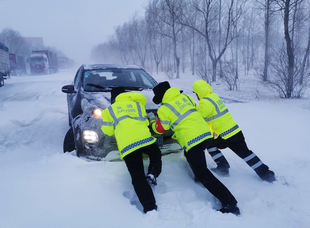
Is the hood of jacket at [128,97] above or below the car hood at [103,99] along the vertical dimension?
above

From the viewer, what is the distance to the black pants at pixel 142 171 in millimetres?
2296

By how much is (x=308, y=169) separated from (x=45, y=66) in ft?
115

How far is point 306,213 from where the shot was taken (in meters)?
2.27

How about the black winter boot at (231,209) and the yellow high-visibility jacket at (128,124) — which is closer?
the black winter boot at (231,209)

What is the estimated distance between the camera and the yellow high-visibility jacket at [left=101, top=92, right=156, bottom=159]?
8.06 ft

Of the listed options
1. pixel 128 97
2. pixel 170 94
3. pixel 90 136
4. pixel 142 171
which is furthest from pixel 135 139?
pixel 90 136

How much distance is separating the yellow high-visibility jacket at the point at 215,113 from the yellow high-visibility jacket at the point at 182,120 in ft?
0.74

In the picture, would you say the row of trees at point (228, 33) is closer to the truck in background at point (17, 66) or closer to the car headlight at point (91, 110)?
the car headlight at point (91, 110)

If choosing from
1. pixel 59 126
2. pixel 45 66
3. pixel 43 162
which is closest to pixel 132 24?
pixel 45 66

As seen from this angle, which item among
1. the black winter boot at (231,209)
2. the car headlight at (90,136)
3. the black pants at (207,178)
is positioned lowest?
the black winter boot at (231,209)

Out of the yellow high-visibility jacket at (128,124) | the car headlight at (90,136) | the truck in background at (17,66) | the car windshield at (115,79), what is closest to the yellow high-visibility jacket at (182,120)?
the yellow high-visibility jacket at (128,124)

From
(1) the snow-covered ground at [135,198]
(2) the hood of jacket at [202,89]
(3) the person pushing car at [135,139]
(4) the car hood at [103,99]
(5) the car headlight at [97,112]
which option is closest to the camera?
(1) the snow-covered ground at [135,198]

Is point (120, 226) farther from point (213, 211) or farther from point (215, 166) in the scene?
point (215, 166)

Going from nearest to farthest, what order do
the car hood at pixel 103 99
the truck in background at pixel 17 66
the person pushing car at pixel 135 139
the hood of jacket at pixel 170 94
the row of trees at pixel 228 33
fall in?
the person pushing car at pixel 135 139 → the hood of jacket at pixel 170 94 → the car hood at pixel 103 99 → the row of trees at pixel 228 33 → the truck in background at pixel 17 66
